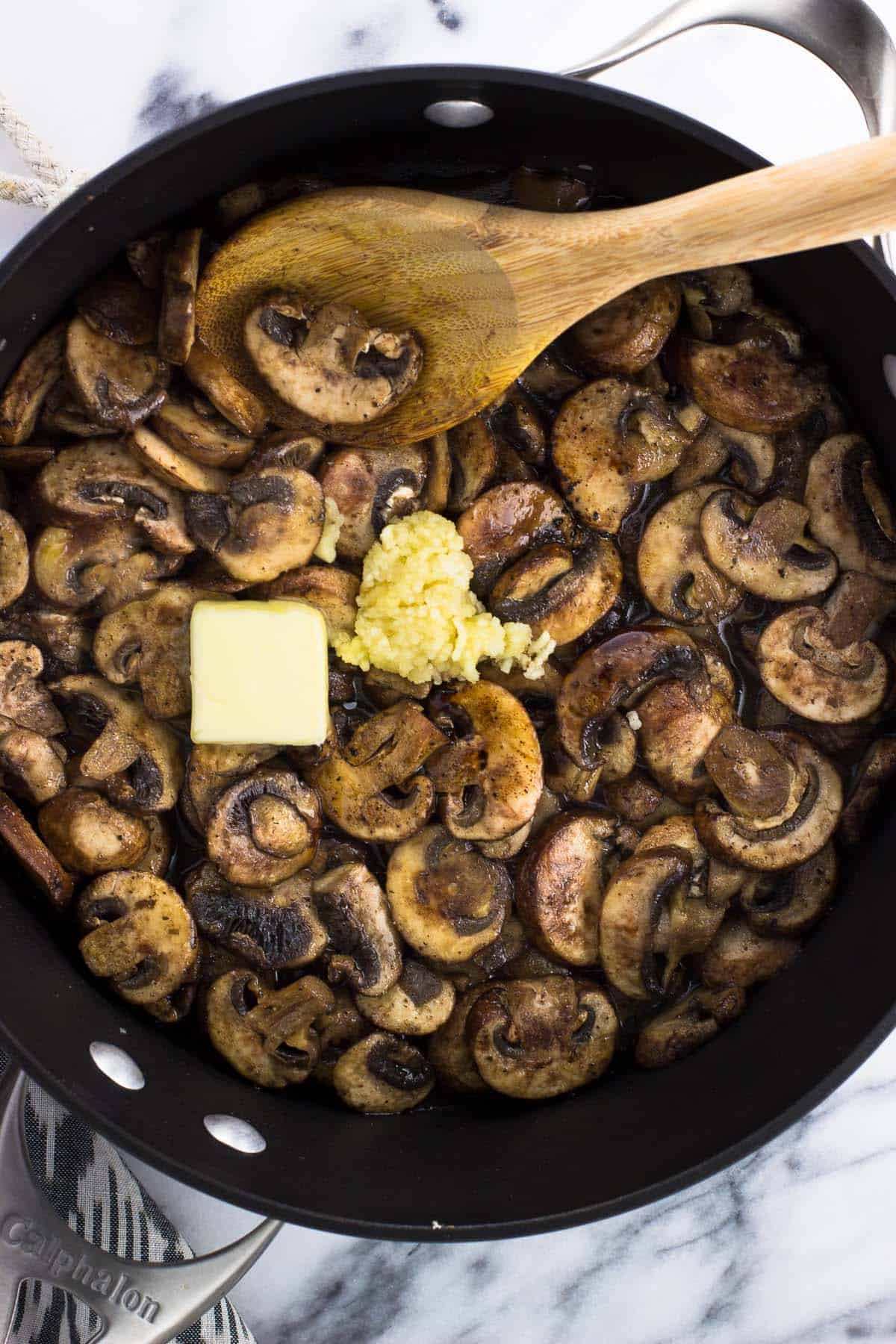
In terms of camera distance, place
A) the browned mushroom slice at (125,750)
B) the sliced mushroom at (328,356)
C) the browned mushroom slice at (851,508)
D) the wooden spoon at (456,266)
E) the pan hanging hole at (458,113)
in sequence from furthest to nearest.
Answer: the browned mushroom slice at (851,508) < the browned mushroom slice at (125,750) < the sliced mushroom at (328,356) < the pan hanging hole at (458,113) < the wooden spoon at (456,266)

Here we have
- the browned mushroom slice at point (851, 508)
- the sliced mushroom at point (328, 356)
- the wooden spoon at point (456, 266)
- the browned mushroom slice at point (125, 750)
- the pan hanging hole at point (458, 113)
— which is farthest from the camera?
the browned mushroom slice at point (851, 508)

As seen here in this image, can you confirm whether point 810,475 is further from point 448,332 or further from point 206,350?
point 206,350

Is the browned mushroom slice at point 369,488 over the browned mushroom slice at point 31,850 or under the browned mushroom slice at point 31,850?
over

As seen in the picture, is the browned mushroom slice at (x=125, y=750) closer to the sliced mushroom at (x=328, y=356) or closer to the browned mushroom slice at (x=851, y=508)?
the sliced mushroom at (x=328, y=356)

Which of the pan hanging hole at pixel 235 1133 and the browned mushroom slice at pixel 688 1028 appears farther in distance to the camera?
the browned mushroom slice at pixel 688 1028

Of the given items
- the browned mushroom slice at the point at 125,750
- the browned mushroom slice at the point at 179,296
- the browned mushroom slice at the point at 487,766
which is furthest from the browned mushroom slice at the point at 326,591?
the browned mushroom slice at the point at 179,296

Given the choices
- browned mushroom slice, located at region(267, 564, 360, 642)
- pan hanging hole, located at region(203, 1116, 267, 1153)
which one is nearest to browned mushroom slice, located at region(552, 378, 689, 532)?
browned mushroom slice, located at region(267, 564, 360, 642)
